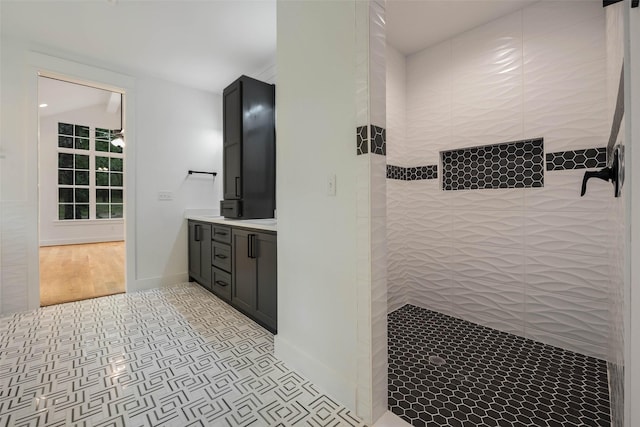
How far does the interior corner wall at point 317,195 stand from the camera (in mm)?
1374

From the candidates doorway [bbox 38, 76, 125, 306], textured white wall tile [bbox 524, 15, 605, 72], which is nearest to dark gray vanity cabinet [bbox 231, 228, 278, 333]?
textured white wall tile [bbox 524, 15, 605, 72]

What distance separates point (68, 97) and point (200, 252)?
550 cm

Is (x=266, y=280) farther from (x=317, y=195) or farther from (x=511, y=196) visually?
(x=511, y=196)

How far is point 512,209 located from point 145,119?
4.11 metres

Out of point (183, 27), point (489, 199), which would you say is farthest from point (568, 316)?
point (183, 27)

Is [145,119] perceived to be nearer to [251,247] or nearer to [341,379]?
[251,247]

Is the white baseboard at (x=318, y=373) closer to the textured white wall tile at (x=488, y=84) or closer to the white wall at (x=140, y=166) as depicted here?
the textured white wall tile at (x=488, y=84)

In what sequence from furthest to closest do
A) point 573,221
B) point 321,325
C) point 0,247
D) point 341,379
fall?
point 0,247 → point 573,221 → point 321,325 → point 341,379

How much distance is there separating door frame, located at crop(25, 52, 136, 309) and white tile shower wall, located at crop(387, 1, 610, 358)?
10.0 ft

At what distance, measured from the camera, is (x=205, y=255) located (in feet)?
10.6

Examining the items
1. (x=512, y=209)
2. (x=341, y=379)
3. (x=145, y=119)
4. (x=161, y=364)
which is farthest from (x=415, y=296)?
(x=145, y=119)

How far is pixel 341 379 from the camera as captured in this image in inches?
55.6

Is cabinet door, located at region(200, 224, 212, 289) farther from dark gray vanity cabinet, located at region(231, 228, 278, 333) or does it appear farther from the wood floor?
the wood floor

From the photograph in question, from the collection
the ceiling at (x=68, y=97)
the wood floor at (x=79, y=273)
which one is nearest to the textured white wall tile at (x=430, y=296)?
the wood floor at (x=79, y=273)
